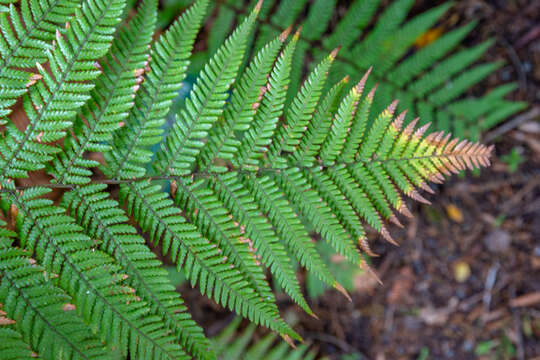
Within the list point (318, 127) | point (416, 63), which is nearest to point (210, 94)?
point (318, 127)

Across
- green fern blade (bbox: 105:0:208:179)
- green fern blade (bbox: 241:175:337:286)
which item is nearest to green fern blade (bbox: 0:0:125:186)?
green fern blade (bbox: 105:0:208:179)

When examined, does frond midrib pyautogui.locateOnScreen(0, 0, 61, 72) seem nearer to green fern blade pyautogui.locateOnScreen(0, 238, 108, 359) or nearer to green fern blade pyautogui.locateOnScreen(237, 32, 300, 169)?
green fern blade pyautogui.locateOnScreen(0, 238, 108, 359)

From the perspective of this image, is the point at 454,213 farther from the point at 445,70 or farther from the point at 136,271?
the point at 136,271

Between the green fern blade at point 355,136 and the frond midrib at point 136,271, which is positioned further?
the green fern blade at point 355,136

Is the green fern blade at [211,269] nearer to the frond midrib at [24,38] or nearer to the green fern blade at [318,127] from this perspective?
the green fern blade at [318,127]

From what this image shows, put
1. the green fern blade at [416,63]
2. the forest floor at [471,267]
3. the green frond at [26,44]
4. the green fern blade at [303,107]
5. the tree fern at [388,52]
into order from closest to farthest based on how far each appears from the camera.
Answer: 1. the green frond at [26,44]
2. the green fern blade at [303,107]
3. the tree fern at [388,52]
4. the green fern blade at [416,63]
5. the forest floor at [471,267]

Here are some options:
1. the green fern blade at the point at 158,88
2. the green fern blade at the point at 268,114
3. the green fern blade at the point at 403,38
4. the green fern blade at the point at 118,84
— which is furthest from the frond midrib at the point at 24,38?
the green fern blade at the point at 403,38
